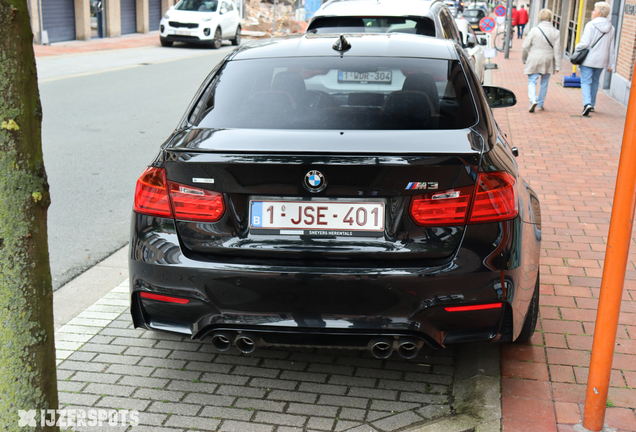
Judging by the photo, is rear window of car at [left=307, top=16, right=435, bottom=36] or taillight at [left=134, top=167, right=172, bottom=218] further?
→ rear window of car at [left=307, top=16, right=435, bottom=36]

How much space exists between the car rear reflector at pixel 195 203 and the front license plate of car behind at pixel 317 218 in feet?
0.48

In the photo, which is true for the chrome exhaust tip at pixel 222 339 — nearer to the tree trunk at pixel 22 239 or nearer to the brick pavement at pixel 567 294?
the tree trunk at pixel 22 239

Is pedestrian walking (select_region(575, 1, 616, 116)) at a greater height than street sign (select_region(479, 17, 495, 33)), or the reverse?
pedestrian walking (select_region(575, 1, 616, 116))

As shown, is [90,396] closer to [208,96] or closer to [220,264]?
[220,264]

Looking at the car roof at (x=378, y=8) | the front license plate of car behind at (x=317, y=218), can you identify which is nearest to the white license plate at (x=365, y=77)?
the front license plate of car behind at (x=317, y=218)

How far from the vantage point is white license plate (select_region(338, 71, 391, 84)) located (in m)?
3.76

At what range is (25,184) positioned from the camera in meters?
2.26

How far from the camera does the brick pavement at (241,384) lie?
10.3 ft

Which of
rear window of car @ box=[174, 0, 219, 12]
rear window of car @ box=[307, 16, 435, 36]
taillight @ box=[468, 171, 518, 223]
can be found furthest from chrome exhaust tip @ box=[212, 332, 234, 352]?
rear window of car @ box=[174, 0, 219, 12]

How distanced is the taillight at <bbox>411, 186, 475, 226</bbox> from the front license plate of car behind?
0.15 metres

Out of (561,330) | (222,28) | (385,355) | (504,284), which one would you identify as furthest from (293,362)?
(222,28)

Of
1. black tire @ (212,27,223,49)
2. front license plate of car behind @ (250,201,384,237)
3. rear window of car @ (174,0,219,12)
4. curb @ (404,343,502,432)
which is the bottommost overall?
black tire @ (212,27,223,49)

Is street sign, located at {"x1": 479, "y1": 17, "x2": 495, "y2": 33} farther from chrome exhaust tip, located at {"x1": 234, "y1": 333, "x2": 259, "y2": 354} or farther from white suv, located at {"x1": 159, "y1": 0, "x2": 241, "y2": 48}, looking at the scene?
chrome exhaust tip, located at {"x1": 234, "y1": 333, "x2": 259, "y2": 354}

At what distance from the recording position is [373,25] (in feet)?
30.7
